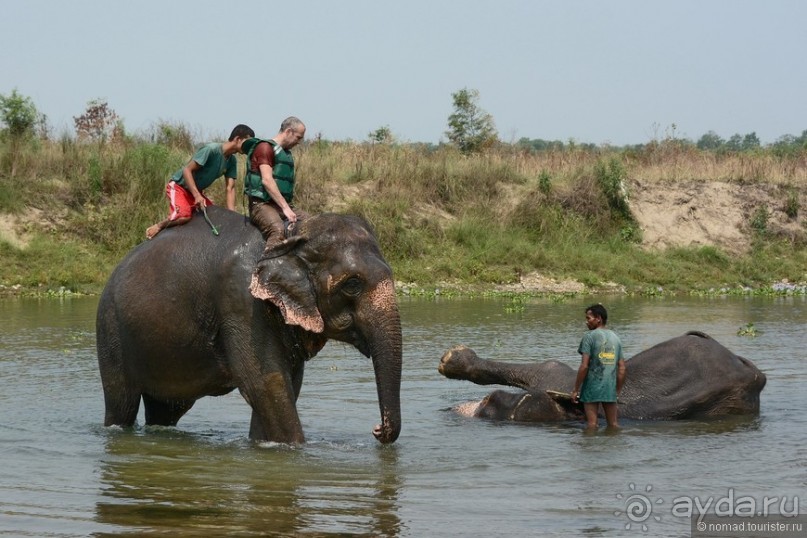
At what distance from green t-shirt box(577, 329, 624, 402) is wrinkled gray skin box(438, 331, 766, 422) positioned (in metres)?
0.40

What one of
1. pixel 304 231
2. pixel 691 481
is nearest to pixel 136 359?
pixel 304 231

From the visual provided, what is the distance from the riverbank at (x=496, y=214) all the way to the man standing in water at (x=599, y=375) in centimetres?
1343

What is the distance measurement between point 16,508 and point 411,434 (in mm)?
3685

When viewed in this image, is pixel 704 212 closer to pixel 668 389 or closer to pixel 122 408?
pixel 668 389

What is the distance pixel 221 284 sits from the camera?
8523 millimetres

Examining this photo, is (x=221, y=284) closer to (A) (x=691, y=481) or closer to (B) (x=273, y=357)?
(B) (x=273, y=357)

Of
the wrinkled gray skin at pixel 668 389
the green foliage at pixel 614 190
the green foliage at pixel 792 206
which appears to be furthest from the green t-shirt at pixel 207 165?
the green foliage at pixel 792 206

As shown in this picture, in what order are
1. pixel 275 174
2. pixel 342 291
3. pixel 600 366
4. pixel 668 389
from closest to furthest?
1. pixel 342 291
2. pixel 275 174
3. pixel 600 366
4. pixel 668 389

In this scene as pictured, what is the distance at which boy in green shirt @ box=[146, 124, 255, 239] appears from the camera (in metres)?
9.27

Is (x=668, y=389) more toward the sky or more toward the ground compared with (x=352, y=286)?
more toward the ground

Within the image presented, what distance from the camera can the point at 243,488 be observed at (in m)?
7.37

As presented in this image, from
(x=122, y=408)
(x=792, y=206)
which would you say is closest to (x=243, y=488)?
(x=122, y=408)

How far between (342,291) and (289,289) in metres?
0.36

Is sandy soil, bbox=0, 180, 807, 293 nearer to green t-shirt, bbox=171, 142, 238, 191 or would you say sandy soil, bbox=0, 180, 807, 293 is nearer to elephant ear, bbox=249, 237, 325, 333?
green t-shirt, bbox=171, 142, 238, 191
